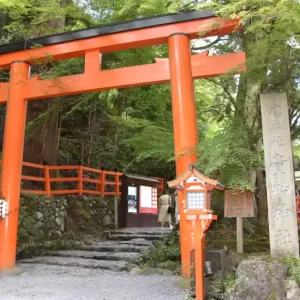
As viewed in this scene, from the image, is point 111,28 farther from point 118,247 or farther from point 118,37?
point 118,247

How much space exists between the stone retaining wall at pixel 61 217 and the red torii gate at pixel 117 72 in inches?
91.5

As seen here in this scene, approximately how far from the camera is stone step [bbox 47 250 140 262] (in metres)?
8.92

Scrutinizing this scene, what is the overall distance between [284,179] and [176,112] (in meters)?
2.42

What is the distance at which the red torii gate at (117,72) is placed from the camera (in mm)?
6734

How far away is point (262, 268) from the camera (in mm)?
4723

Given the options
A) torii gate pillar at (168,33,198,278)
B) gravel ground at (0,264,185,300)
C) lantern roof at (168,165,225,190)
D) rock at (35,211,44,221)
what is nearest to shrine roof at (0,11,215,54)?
torii gate pillar at (168,33,198,278)

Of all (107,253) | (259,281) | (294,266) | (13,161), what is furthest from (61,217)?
(294,266)

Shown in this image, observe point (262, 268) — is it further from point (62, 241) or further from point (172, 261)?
point (62, 241)

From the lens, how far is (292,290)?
4531 mm

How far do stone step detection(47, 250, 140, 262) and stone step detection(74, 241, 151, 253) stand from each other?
321mm

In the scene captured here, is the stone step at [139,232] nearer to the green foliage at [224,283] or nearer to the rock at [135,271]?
the rock at [135,271]

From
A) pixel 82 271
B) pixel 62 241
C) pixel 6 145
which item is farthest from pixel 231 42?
pixel 62 241

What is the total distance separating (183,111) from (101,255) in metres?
4.62

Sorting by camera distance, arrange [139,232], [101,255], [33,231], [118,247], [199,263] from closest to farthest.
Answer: [199,263], [101,255], [118,247], [33,231], [139,232]
